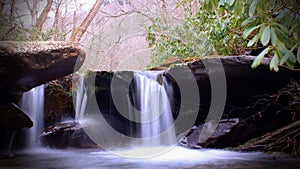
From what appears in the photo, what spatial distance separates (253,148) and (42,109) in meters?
4.12

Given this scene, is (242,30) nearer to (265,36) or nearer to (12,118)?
(265,36)

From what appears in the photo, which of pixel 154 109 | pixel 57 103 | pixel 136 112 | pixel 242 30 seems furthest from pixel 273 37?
pixel 57 103

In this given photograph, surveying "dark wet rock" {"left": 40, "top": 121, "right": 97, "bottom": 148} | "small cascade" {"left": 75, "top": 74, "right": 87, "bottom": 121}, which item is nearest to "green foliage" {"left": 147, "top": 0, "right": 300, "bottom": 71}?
"small cascade" {"left": 75, "top": 74, "right": 87, "bottom": 121}

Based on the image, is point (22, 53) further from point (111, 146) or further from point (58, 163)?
point (111, 146)

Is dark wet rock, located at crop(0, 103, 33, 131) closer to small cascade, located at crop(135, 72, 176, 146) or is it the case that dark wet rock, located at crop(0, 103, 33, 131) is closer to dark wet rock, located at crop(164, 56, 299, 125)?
small cascade, located at crop(135, 72, 176, 146)

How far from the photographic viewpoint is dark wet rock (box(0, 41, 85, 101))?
396 cm

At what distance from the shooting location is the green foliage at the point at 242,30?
5.37 feet

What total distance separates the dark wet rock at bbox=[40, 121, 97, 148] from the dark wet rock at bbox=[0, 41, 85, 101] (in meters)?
1.16

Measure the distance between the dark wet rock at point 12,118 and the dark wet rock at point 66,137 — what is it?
1.62 feet

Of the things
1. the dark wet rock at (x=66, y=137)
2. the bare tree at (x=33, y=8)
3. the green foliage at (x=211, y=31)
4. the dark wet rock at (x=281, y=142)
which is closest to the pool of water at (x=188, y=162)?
the dark wet rock at (x=281, y=142)

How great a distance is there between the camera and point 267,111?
495cm

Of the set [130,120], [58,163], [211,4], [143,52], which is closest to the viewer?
[211,4]

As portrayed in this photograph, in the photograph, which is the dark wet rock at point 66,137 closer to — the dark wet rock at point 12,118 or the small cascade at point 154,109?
the dark wet rock at point 12,118

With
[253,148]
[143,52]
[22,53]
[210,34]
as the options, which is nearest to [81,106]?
[22,53]
